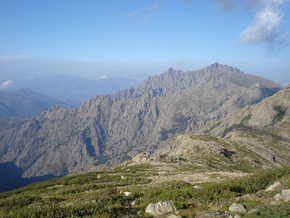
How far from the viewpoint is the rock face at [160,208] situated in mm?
13211

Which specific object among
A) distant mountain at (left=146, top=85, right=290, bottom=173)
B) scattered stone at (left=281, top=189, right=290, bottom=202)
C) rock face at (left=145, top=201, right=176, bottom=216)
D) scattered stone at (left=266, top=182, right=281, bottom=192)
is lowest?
distant mountain at (left=146, top=85, right=290, bottom=173)

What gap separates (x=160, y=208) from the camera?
13.6 meters

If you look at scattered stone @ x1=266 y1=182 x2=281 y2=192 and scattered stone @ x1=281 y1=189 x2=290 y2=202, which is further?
scattered stone @ x1=266 y1=182 x2=281 y2=192

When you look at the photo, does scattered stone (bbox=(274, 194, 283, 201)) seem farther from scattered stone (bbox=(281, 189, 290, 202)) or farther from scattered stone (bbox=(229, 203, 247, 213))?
scattered stone (bbox=(229, 203, 247, 213))

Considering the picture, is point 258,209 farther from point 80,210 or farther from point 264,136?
point 264,136

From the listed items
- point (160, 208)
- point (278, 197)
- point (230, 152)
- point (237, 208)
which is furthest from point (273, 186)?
point (230, 152)

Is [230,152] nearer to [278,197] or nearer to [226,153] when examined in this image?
[226,153]

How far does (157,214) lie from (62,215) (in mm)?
6950

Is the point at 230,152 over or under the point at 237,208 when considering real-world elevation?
under

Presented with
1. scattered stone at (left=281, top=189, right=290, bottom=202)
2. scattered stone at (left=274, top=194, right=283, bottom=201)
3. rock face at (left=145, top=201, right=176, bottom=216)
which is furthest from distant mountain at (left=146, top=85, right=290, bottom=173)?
rock face at (left=145, top=201, right=176, bottom=216)

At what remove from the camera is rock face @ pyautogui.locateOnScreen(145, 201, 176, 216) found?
13.2 m

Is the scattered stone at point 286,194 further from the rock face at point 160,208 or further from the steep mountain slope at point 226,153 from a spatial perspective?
the steep mountain slope at point 226,153

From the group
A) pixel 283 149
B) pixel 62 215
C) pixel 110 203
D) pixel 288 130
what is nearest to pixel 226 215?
pixel 110 203

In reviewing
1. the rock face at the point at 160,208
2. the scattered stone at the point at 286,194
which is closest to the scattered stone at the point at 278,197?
the scattered stone at the point at 286,194
